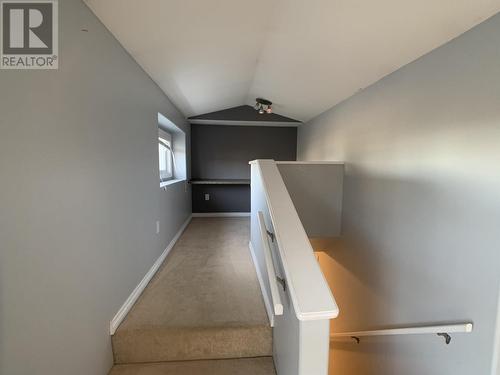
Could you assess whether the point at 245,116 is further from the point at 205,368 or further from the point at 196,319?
the point at 205,368

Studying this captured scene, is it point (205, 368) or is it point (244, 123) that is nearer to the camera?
point (205, 368)

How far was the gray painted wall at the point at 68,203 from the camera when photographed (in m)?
0.92

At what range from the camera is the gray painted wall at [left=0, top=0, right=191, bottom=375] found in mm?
916

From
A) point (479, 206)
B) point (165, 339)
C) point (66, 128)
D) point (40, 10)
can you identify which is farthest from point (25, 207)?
point (479, 206)

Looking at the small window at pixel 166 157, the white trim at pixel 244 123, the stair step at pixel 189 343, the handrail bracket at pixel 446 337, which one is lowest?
the stair step at pixel 189 343

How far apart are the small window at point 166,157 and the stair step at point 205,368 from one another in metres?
2.59

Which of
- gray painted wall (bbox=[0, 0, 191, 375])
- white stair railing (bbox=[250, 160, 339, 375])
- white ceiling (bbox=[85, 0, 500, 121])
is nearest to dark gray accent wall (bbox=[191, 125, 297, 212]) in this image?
white ceiling (bbox=[85, 0, 500, 121])

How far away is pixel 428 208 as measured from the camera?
175cm

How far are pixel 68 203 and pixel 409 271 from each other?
7.39ft

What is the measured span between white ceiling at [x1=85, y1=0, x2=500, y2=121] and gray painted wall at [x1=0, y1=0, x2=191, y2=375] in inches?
11.0

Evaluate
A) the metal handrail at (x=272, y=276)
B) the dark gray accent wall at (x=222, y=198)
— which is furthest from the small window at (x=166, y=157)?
the metal handrail at (x=272, y=276)

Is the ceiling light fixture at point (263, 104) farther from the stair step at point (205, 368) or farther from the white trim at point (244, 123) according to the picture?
the stair step at point (205, 368)

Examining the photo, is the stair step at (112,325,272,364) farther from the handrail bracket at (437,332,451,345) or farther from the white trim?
the white trim

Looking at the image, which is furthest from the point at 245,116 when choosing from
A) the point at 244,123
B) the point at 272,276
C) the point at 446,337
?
the point at 446,337
